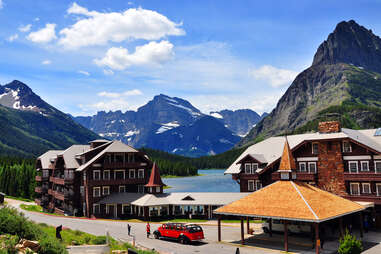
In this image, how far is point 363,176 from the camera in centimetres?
5275

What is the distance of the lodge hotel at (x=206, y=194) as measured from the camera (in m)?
53.8

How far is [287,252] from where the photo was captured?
124 ft

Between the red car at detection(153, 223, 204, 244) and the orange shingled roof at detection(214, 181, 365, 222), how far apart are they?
3769 millimetres

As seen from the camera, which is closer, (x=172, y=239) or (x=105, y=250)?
(x=105, y=250)

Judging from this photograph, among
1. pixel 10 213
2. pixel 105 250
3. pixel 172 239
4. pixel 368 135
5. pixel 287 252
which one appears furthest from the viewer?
pixel 368 135

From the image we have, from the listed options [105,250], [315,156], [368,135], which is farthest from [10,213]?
[368,135]

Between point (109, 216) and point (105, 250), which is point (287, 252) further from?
point (109, 216)

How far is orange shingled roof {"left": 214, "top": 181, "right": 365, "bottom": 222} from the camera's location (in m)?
38.2

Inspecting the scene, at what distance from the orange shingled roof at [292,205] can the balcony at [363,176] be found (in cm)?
912

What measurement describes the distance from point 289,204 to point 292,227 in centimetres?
1000

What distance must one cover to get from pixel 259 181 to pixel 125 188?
92.6 feet

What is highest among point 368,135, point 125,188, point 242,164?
point 368,135

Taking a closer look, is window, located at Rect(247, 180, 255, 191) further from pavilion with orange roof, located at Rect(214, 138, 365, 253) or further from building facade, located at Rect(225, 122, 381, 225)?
pavilion with orange roof, located at Rect(214, 138, 365, 253)

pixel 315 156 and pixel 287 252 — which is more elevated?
pixel 315 156
